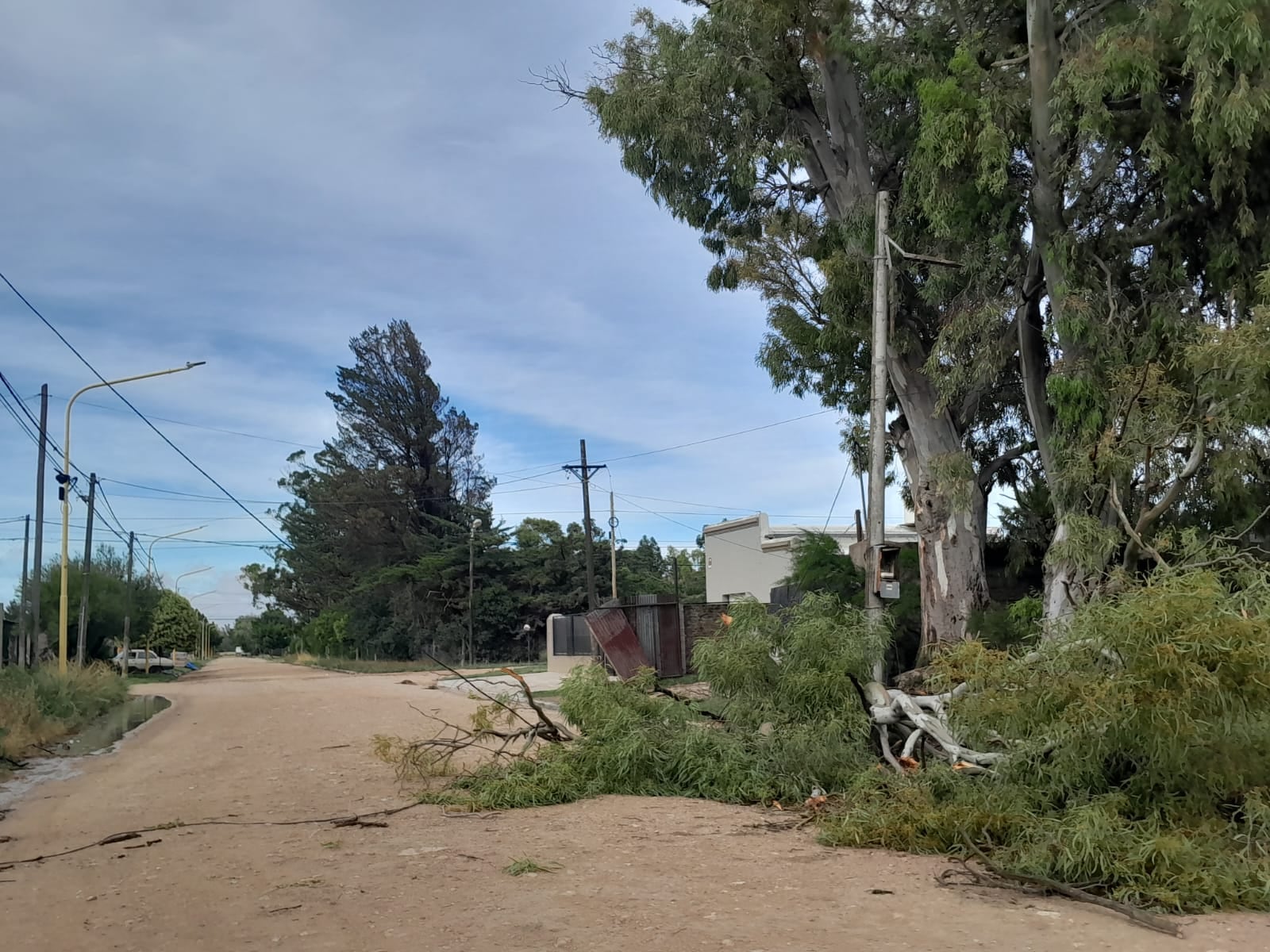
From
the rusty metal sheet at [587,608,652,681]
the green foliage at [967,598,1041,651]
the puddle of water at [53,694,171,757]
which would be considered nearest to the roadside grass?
the puddle of water at [53,694,171,757]

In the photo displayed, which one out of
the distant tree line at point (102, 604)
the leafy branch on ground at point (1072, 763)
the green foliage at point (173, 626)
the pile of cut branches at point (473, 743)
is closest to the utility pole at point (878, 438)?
the leafy branch on ground at point (1072, 763)

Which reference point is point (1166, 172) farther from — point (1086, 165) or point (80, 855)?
point (80, 855)

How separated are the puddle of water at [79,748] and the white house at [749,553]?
20956 millimetres

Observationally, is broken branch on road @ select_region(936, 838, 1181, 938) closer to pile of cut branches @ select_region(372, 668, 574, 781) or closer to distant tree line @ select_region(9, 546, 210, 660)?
pile of cut branches @ select_region(372, 668, 574, 781)

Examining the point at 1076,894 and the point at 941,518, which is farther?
the point at 941,518

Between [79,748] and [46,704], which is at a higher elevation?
[46,704]

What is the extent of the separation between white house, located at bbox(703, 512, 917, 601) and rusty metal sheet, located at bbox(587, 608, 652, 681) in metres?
14.0

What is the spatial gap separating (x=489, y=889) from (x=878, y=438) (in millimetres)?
7921

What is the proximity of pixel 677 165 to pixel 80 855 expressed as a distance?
48.6ft

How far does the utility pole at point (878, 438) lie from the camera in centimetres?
1212

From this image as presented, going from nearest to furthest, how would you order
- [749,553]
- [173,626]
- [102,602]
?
[749,553], [102,602], [173,626]

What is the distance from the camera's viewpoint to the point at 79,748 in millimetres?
17094

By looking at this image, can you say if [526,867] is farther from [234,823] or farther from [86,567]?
[86,567]

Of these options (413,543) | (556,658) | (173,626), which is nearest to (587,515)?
(556,658)
